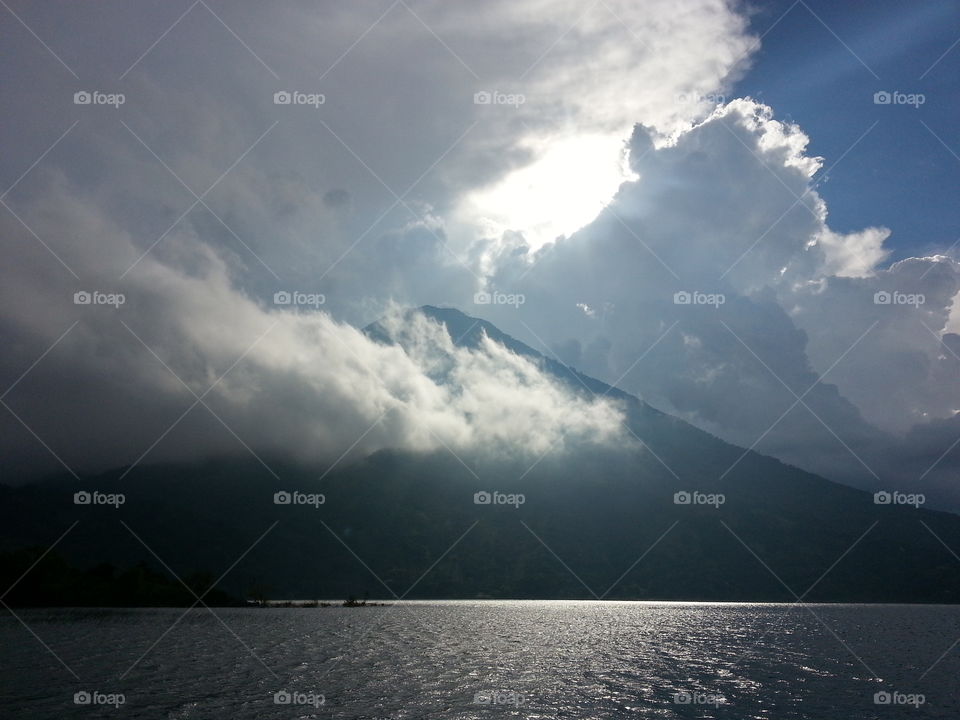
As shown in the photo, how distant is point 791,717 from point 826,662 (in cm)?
5878

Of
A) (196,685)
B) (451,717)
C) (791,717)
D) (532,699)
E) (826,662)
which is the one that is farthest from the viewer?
(826,662)

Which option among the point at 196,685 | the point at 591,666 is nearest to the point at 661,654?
the point at 591,666

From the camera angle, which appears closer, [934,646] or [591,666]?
[591,666]

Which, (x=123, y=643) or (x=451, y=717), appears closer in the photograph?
(x=451, y=717)

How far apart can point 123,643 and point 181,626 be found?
2472 inches

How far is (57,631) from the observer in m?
153

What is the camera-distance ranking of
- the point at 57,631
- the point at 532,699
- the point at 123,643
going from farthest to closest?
1. the point at 57,631
2. the point at 123,643
3. the point at 532,699

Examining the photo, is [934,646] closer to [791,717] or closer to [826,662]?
[826,662]

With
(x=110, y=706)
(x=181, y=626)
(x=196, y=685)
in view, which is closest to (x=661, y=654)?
(x=196, y=685)

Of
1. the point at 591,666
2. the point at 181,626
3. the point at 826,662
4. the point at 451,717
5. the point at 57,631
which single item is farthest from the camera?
the point at 181,626

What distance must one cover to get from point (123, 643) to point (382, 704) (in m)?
82.6

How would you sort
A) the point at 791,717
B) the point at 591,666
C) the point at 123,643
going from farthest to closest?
the point at 123,643 → the point at 591,666 → the point at 791,717

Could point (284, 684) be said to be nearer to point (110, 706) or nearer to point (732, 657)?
point (110, 706)

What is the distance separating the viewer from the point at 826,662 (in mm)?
119250
